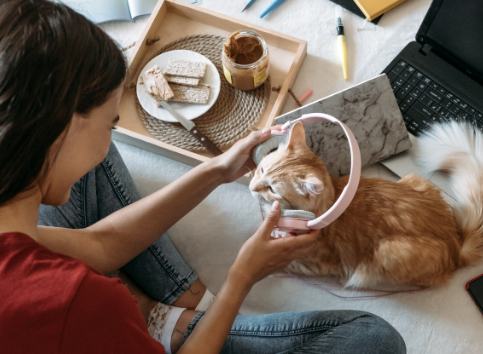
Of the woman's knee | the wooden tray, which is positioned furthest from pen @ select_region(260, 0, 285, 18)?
the woman's knee

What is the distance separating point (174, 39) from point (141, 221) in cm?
69

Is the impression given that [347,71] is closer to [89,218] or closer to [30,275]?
[89,218]

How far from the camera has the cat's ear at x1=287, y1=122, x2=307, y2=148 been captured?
2.90ft

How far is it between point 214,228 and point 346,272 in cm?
44

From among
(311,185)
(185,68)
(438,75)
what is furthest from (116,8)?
(438,75)

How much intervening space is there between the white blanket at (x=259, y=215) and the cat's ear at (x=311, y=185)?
1.10ft

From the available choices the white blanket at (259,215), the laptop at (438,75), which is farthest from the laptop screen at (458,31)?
the white blanket at (259,215)

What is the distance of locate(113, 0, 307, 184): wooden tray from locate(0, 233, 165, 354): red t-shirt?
584 mm

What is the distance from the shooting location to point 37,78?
50cm

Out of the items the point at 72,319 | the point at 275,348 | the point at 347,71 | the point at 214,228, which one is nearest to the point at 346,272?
the point at 275,348

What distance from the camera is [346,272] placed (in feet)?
3.48

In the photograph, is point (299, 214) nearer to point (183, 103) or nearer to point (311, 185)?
point (311, 185)

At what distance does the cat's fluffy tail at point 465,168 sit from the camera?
3.20ft

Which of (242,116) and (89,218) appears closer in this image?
(89,218)
